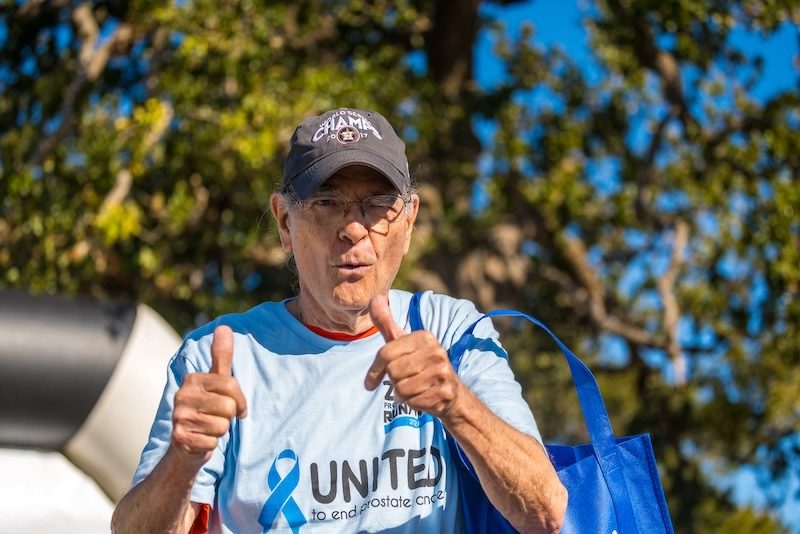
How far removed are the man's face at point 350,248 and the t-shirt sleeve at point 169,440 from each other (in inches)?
8.9

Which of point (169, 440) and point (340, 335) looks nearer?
point (169, 440)

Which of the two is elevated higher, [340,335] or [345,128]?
[345,128]

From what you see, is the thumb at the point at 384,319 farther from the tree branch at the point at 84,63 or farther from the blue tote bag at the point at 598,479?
the tree branch at the point at 84,63

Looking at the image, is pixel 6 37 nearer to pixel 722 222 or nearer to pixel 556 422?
pixel 722 222

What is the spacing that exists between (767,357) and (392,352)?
6.69 m

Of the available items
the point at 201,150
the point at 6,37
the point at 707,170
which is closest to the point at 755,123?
the point at 707,170

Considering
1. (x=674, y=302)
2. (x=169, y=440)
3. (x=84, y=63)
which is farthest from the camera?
(x=674, y=302)

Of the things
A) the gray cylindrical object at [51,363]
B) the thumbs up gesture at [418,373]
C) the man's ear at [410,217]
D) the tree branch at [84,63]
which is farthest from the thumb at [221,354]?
the tree branch at [84,63]

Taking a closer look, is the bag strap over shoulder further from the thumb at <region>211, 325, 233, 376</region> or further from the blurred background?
the blurred background

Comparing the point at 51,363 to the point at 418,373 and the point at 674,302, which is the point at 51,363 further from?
the point at 674,302

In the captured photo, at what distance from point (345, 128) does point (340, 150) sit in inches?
2.2

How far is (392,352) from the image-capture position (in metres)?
1.38

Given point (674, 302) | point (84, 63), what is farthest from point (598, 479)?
point (674, 302)

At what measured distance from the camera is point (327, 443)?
64.8 inches
